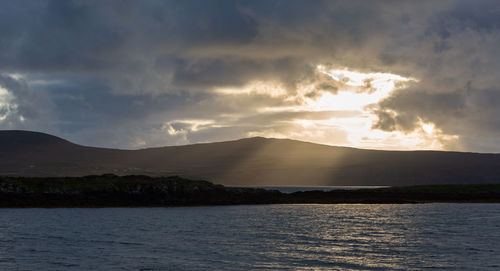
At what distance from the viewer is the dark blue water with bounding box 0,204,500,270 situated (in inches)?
1499

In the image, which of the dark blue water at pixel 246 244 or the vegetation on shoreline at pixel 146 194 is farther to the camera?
the vegetation on shoreline at pixel 146 194

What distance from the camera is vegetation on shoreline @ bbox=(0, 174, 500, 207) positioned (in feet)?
354

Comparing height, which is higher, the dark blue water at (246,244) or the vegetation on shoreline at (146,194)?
the vegetation on shoreline at (146,194)

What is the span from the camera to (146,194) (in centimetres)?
11488

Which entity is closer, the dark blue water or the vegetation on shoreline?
the dark blue water

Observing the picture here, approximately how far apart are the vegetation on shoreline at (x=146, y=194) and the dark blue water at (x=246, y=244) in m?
32.5

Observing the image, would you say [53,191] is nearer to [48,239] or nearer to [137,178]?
[137,178]

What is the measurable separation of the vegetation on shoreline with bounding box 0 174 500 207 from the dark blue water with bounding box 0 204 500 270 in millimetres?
32539

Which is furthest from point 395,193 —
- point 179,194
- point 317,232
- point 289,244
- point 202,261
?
point 202,261

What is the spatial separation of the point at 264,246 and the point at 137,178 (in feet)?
284

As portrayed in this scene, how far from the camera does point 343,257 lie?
41.3m

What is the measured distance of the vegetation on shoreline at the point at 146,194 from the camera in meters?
108

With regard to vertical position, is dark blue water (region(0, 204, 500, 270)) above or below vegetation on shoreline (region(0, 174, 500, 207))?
below

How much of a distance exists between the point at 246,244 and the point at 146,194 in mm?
70364
